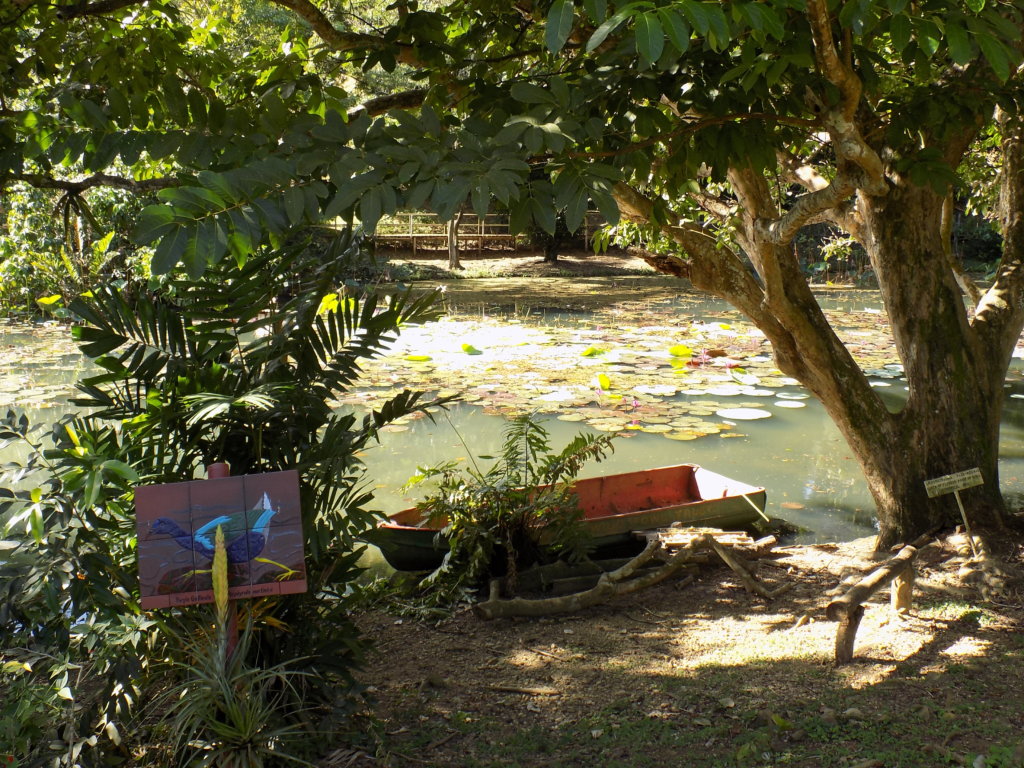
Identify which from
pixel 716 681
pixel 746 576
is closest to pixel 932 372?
pixel 746 576

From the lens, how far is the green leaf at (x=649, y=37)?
1.64 meters

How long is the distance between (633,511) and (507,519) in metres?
1.30

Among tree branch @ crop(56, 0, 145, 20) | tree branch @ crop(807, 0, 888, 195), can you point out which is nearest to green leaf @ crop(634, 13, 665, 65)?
tree branch @ crop(807, 0, 888, 195)

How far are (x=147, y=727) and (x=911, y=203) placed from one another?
3.80 metres

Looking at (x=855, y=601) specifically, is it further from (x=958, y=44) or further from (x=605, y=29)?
(x=605, y=29)

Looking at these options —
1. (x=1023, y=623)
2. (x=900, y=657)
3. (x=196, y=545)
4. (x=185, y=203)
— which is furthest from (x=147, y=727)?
(x=1023, y=623)

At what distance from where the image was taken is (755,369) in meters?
10.5

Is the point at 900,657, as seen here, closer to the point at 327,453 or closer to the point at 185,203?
the point at 327,453

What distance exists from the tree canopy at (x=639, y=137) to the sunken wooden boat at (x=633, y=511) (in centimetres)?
107

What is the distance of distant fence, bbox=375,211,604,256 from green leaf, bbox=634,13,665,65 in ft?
67.4

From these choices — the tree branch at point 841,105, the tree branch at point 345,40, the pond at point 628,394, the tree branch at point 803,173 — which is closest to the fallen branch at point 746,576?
the pond at point 628,394

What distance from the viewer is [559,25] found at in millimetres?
1749

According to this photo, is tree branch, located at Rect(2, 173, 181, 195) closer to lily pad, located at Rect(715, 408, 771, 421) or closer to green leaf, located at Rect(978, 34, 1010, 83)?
green leaf, located at Rect(978, 34, 1010, 83)

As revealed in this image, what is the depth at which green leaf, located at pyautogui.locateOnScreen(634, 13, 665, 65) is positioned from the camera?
1639mm
